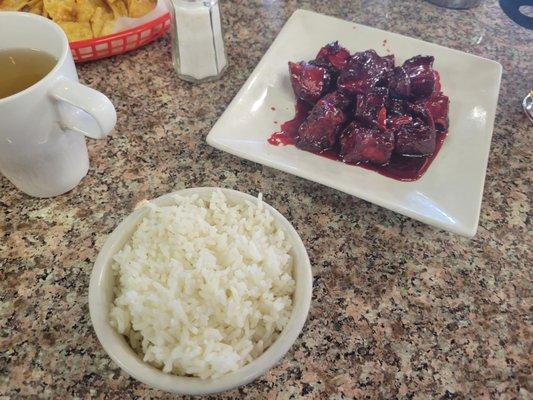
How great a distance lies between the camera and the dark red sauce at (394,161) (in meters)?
0.96

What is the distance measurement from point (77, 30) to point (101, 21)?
65 millimetres

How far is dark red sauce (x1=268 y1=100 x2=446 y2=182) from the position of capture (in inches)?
37.9

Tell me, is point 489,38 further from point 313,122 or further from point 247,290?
point 247,290

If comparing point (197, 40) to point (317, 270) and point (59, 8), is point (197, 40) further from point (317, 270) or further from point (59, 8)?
point (317, 270)

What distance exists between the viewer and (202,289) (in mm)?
646

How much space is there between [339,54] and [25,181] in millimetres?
758

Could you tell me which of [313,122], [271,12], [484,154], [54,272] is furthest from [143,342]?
[271,12]

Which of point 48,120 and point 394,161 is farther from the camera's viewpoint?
point 394,161

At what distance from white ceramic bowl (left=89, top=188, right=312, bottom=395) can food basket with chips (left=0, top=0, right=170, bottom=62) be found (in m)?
0.62

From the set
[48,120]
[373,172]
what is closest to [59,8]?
[48,120]

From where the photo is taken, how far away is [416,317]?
800 millimetres

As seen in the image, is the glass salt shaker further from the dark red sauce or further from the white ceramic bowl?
the white ceramic bowl

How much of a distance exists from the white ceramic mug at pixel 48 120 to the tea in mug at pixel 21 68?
0.01 meters

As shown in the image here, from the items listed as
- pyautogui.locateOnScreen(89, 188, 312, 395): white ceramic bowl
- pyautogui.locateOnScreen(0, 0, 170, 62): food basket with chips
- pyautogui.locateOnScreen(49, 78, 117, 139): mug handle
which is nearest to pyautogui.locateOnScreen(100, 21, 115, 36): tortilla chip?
pyautogui.locateOnScreen(0, 0, 170, 62): food basket with chips
